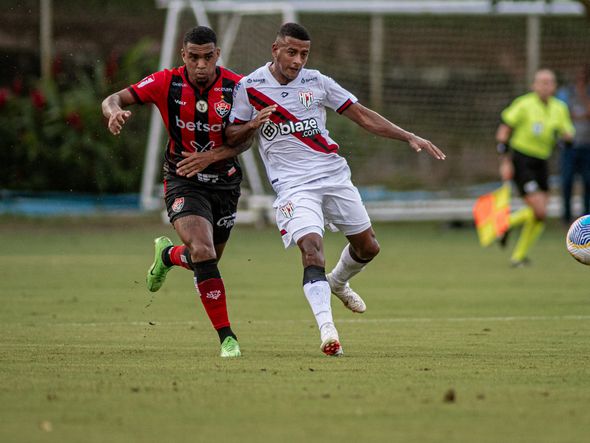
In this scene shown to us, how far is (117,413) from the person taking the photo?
608 cm

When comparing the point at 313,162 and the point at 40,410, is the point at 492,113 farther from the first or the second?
the point at 40,410

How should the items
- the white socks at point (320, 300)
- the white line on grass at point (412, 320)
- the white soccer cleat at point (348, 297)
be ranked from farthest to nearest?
1. the white line on grass at point (412, 320)
2. the white soccer cleat at point (348, 297)
3. the white socks at point (320, 300)

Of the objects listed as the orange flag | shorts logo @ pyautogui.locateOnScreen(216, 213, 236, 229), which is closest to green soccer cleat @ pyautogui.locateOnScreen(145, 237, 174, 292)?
shorts logo @ pyautogui.locateOnScreen(216, 213, 236, 229)

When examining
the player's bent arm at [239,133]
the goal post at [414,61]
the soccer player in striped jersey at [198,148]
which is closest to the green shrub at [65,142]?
the goal post at [414,61]

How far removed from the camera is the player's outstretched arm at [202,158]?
8922mm

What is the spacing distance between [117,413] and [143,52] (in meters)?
20.7

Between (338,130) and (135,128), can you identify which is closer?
(338,130)

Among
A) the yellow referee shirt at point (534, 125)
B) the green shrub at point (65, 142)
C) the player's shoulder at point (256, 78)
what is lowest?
the green shrub at point (65, 142)

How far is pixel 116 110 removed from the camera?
28.2ft

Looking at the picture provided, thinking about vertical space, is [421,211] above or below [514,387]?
below

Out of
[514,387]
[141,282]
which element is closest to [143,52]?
[141,282]

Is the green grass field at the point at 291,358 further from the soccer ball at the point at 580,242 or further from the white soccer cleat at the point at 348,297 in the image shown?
the soccer ball at the point at 580,242

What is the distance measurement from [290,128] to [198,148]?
0.69 meters

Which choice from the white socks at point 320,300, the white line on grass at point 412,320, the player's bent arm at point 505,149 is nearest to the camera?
the white socks at point 320,300
